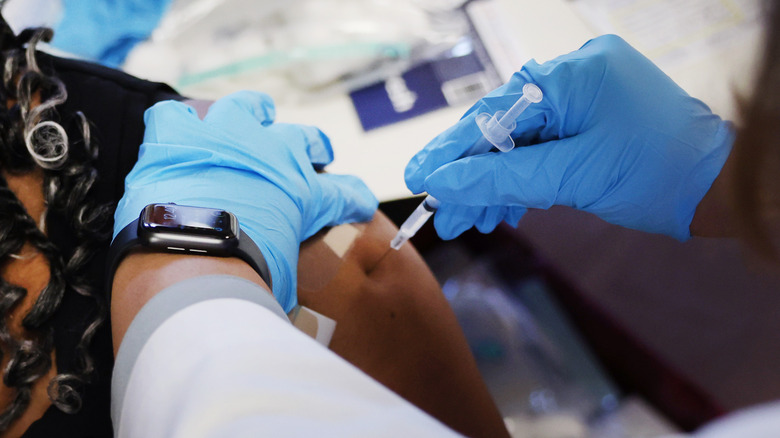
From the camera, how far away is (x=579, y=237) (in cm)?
167

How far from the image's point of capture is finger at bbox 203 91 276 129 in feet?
2.78

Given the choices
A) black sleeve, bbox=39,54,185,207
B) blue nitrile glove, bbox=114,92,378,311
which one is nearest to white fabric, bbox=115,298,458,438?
blue nitrile glove, bbox=114,92,378,311

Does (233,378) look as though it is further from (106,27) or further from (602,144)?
(106,27)

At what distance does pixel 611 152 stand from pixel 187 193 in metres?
0.66

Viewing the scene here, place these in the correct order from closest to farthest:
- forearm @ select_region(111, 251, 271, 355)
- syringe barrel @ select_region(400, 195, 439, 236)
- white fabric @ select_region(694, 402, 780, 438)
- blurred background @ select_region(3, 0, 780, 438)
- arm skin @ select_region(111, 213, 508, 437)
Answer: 1. white fabric @ select_region(694, 402, 780, 438)
2. forearm @ select_region(111, 251, 271, 355)
3. syringe barrel @ select_region(400, 195, 439, 236)
4. arm skin @ select_region(111, 213, 508, 437)
5. blurred background @ select_region(3, 0, 780, 438)

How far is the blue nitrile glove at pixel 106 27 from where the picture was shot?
1274 mm

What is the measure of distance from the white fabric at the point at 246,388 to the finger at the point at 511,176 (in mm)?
377

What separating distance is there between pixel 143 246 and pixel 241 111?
1.16 feet

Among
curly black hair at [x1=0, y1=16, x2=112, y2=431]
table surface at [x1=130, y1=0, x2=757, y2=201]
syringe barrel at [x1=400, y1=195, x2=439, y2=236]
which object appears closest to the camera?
curly black hair at [x1=0, y1=16, x2=112, y2=431]

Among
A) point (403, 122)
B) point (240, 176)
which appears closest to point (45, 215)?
point (240, 176)

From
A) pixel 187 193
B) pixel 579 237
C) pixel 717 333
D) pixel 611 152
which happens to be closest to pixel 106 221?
pixel 187 193

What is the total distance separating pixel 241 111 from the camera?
885 millimetres

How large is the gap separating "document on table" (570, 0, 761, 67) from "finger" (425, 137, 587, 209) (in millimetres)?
697

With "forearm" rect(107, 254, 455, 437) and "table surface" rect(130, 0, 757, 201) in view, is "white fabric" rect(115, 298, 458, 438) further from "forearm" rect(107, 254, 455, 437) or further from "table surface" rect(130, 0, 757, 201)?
"table surface" rect(130, 0, 757, 201)
